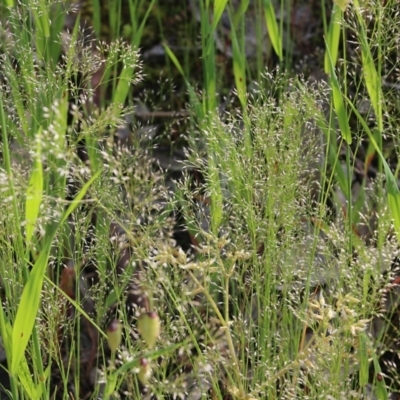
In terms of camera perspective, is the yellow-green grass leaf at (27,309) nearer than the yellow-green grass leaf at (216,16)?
Yes

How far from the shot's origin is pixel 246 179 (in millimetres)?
1144

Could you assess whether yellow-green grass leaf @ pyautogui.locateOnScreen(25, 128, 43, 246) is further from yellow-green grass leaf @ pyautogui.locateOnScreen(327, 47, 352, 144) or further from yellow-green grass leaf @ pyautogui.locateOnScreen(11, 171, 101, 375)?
yellow-green grass leaf @ pyautogui.locateOnScreen(327, 47, 352, 144)

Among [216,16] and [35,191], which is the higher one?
[216,16]

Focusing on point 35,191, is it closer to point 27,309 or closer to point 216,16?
point 27,309

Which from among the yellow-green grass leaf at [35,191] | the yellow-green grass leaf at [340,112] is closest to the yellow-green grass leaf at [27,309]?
the yellow-green grass leaf at [35,191]

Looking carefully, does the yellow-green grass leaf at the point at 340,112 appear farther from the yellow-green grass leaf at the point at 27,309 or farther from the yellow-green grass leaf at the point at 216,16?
the yellow-green grass leaf at the point at 27,309

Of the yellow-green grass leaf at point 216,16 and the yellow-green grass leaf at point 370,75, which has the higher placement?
the yellow-green grass leaf at point 216,16

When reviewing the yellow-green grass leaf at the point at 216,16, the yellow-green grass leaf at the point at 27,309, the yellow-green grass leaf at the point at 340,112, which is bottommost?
the yellow-green grass leaf at the point at 27,309

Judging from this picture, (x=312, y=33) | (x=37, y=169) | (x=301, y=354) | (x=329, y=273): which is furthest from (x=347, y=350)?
(x=312, y=33)

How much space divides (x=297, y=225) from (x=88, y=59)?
0.39m

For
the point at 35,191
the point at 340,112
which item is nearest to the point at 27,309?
the point at 35,191

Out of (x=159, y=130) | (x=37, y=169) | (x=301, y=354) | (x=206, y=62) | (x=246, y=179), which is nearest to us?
(x=37, y=169)

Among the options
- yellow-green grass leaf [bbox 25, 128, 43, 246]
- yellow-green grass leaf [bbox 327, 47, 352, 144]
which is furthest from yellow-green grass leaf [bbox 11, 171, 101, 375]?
yellow-green grass leaf [bbox 327, 47, 352, 144]

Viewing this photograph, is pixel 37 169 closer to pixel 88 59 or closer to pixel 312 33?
pixel 88 59
